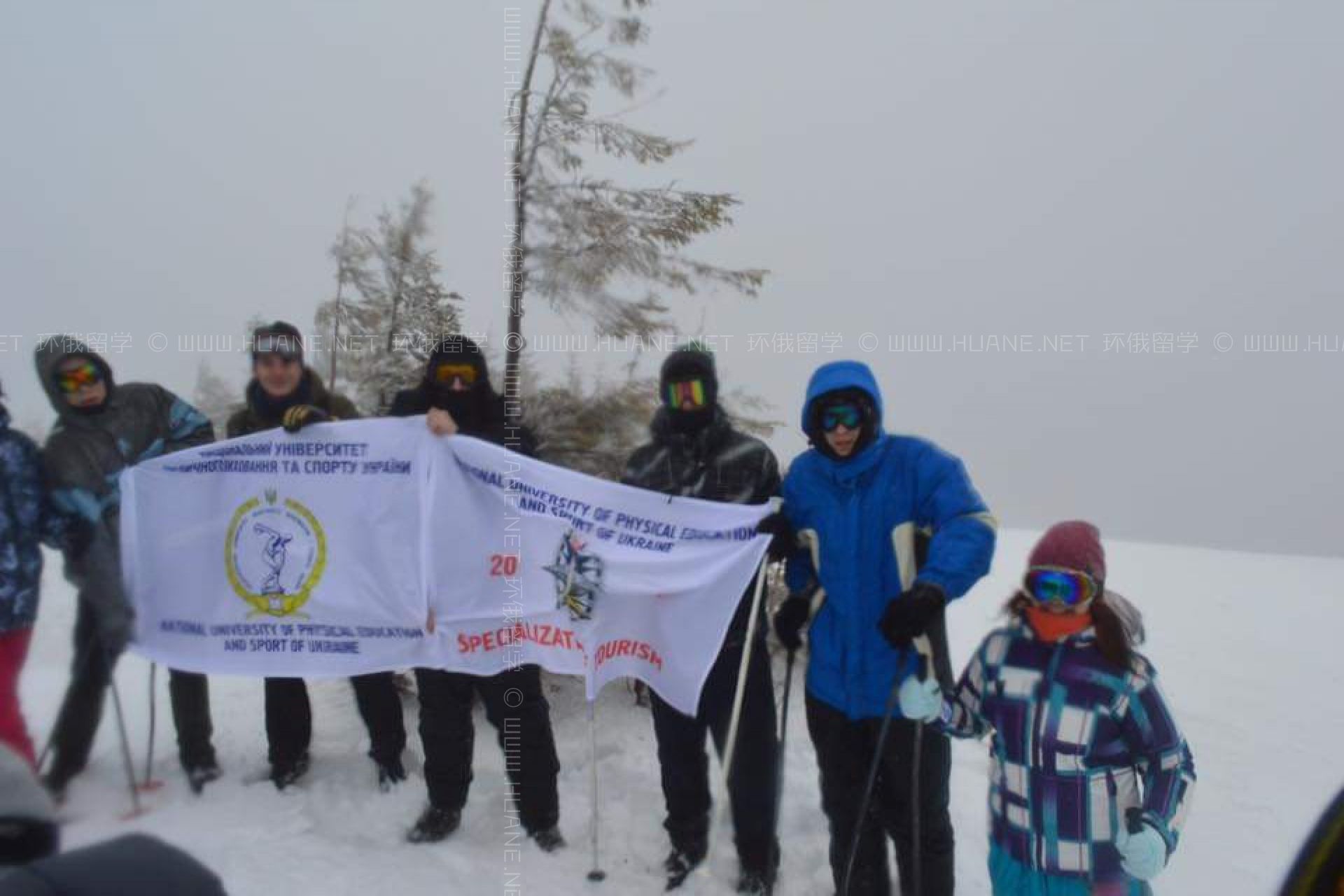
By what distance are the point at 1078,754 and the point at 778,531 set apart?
177 centimetres

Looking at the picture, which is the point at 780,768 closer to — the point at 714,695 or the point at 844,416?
the point at 714,695

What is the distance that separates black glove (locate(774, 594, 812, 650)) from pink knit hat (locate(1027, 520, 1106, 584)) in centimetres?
125

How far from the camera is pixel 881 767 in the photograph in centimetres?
397

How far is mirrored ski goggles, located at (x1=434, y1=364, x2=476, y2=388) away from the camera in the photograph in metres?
5.22

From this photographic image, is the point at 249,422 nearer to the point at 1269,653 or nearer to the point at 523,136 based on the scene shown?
the point at 523,136

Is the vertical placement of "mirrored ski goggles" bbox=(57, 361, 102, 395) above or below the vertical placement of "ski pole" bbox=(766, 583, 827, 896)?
above

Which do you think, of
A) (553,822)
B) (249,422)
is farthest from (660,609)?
(249,422)

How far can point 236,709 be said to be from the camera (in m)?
6.90

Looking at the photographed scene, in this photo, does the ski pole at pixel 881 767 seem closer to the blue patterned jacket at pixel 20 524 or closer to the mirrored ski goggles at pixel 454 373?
the mirrored ski goggles at pixel 454 373

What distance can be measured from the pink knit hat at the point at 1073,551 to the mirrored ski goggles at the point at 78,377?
5.30 meters

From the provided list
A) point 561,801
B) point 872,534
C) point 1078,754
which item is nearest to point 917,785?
point 1078,754

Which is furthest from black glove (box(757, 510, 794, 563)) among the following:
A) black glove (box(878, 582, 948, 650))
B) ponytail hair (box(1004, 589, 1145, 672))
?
ponytail hair (box(1004, 589, 1145, 672))

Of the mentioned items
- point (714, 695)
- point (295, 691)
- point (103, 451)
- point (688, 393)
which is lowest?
point (295, 691)

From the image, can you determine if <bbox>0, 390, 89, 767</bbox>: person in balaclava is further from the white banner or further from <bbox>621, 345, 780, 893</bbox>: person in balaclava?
<bbox>621, 345, 780, 893</bbox>: person in balaclava
